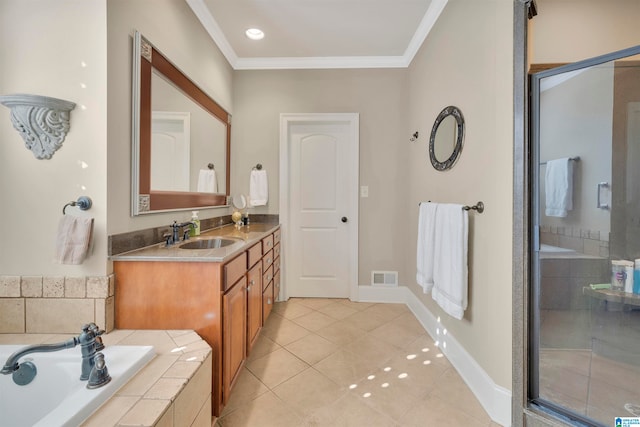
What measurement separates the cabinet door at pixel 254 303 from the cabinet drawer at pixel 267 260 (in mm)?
137

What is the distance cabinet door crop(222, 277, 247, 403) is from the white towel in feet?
3.53

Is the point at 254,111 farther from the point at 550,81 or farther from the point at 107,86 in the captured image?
the point at 550,81

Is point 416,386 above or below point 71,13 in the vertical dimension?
below

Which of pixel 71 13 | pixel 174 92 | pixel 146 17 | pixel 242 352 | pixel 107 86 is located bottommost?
pixel 242 352

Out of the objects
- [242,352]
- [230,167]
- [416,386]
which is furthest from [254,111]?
[416,386]

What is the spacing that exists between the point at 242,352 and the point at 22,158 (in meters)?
1.57

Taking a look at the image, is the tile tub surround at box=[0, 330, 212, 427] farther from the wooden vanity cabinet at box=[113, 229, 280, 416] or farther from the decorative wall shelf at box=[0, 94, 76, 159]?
the decorative wall shelf at box=[0, 94, 76, 159]

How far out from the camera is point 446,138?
2.06 metres

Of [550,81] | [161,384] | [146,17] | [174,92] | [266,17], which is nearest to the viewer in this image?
[161,384]

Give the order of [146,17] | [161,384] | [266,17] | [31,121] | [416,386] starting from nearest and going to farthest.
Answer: [161,384]
[31,121]
[146,17]
[416,386]
[266,17]

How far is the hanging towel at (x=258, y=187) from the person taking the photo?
3037 mm

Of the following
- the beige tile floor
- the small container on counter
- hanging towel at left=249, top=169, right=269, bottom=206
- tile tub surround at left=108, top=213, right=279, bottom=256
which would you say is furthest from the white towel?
the small container on counter

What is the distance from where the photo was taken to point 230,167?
306cm

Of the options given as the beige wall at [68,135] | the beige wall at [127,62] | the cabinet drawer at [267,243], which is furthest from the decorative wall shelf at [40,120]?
the cabinet drawer at [267,243]
